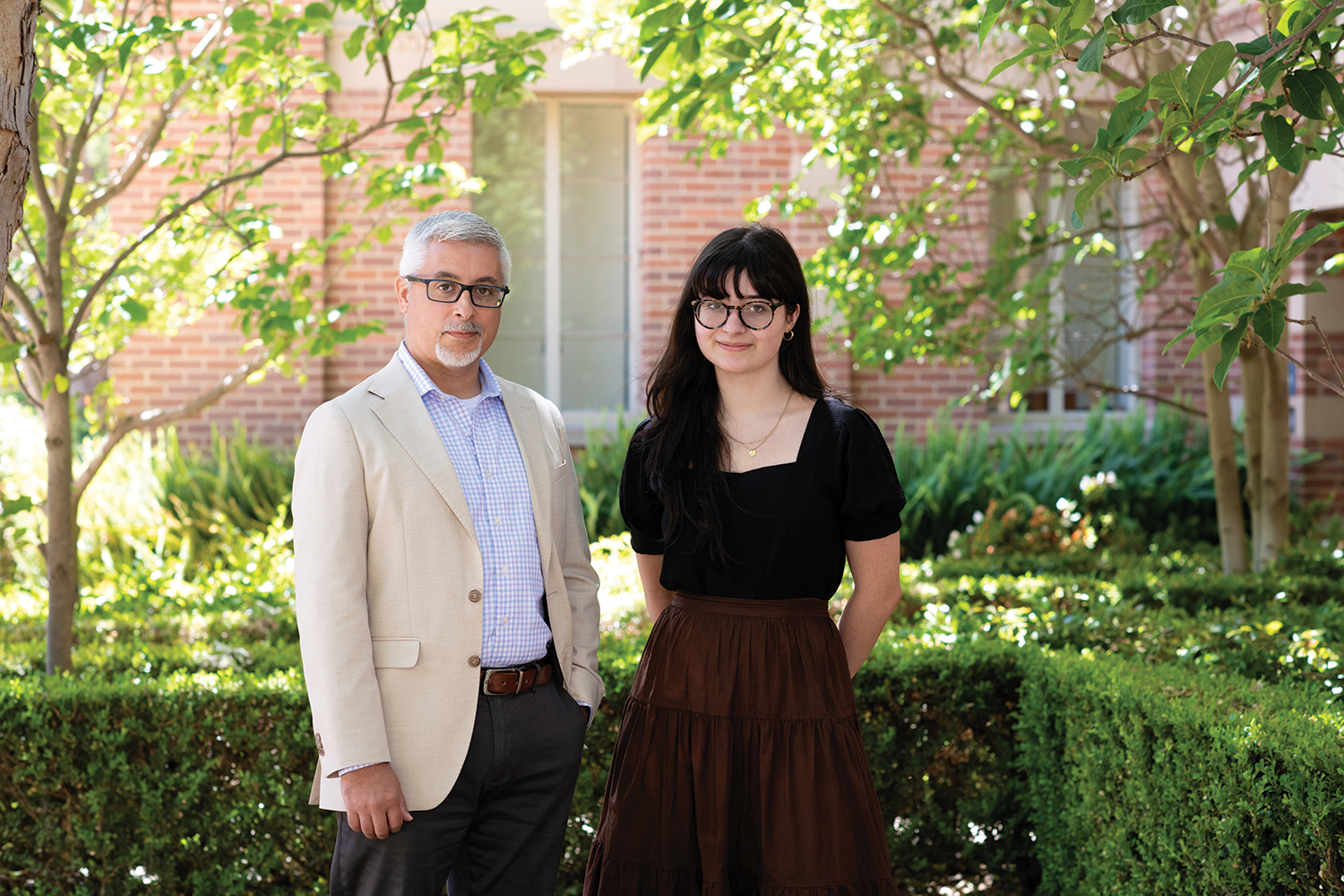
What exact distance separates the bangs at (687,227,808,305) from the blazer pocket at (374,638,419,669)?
0.95m

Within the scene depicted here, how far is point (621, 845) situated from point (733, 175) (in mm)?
6614

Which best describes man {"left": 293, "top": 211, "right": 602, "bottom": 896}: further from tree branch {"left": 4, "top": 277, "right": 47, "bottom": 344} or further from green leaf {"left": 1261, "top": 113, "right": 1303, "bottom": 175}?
tree branch {"left": 4, "top": 277, "right": 47, "bottom": 344}

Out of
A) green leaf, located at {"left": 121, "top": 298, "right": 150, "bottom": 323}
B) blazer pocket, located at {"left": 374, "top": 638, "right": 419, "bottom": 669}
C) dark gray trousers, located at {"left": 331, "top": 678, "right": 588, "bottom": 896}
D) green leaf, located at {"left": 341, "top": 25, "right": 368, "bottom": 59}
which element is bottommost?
dark gray trousers, located at {"left": 331, "top": 678, "right": 588, "bottom": 896}

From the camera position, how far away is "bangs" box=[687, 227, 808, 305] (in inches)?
92.3

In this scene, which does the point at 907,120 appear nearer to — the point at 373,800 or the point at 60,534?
the point at 60,534

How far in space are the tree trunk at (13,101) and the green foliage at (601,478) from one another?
17.3ft

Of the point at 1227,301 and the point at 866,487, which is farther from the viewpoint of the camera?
the point at 866,487

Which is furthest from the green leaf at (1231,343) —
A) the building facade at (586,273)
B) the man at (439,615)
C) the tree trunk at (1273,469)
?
the building facade at (586,273)

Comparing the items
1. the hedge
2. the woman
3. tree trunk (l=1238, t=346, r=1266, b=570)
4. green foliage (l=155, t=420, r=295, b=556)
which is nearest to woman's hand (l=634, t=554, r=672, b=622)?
the woman

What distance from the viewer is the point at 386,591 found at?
2.23 m

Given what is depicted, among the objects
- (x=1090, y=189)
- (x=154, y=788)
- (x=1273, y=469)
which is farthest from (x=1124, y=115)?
(x=1273, y=469)

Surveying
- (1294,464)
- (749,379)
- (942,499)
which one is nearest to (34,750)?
(749,379)

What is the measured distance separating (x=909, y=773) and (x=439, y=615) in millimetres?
1865

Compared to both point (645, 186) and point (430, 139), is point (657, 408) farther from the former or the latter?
point (645, 186)
